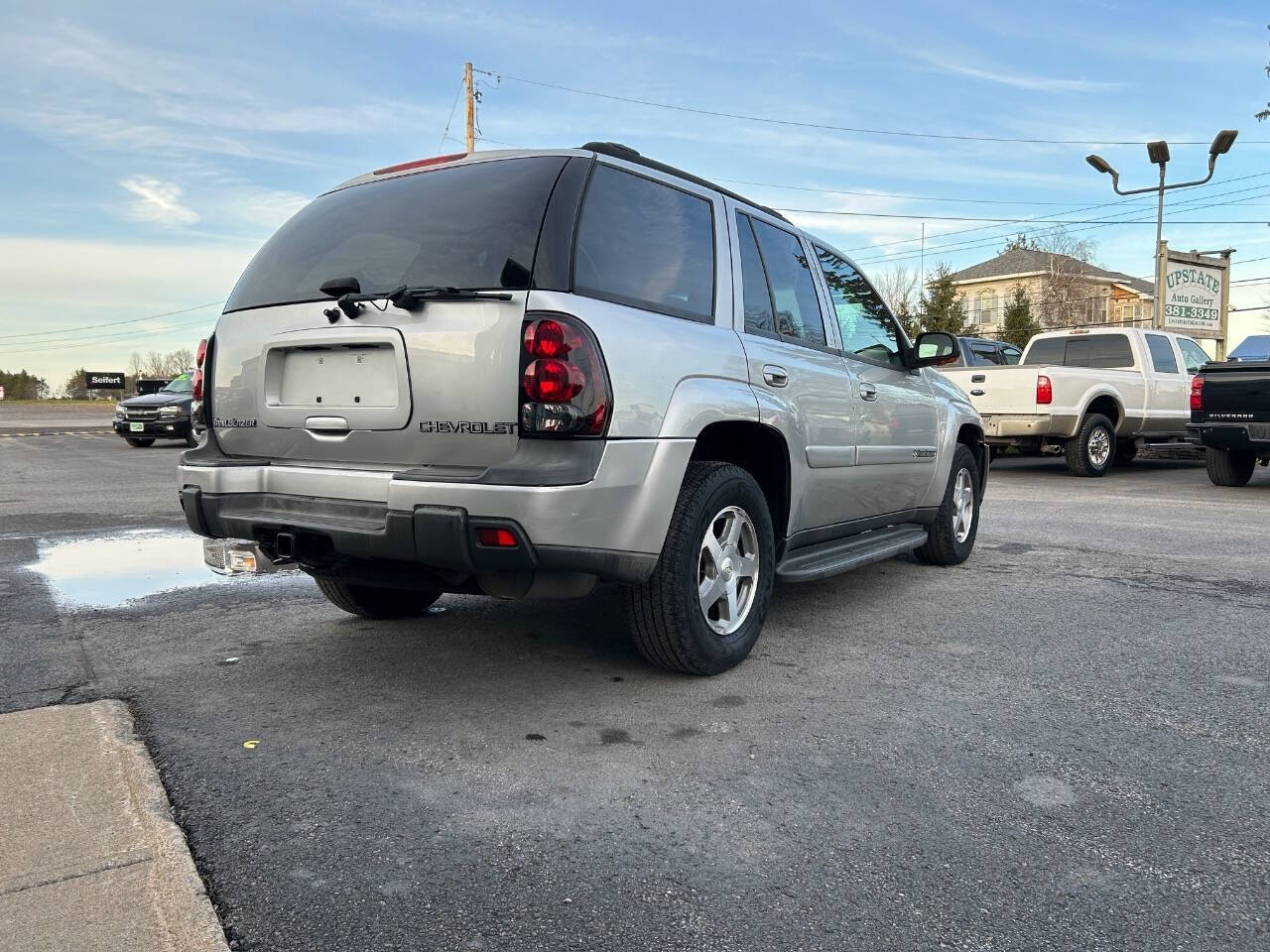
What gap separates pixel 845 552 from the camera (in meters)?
4.87

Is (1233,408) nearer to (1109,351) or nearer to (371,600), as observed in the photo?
(1109,351)

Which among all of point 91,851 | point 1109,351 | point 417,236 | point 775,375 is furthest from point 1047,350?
point 91,851

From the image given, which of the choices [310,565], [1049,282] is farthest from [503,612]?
[1049,282]

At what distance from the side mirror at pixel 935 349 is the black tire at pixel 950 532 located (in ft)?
2.60

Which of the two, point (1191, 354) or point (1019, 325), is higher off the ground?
point (1019, 325)

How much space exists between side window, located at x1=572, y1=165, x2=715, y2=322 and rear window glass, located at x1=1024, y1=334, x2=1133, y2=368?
37.1 ft

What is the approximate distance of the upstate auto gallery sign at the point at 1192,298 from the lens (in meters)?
23.9

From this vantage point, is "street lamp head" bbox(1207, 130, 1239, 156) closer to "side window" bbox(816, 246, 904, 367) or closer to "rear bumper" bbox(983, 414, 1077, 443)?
"rear bumper" bbox(983, 414, 1077, 443)

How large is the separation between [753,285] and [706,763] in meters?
2.15

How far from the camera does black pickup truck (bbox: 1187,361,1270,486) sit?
10703 mm

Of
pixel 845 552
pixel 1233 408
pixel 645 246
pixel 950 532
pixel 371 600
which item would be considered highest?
pixel 645 246

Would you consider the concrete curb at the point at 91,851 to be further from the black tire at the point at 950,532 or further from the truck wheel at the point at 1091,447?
the truck wheel at the point at 1091,447

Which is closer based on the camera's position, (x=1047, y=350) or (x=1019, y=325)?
(x=1047, y=350)

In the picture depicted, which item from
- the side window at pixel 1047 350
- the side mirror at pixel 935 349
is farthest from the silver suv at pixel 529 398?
the side window at pixel 1047 350
